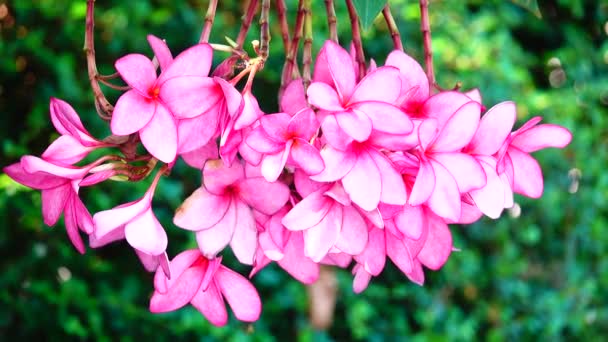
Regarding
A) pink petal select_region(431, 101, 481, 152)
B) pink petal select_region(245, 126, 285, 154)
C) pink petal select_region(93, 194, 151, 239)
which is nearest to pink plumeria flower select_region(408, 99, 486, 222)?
pink petal select_region(431, 101, 481, 152)

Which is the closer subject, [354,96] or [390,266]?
[354,96]

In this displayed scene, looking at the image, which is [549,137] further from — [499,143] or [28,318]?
[28,318]

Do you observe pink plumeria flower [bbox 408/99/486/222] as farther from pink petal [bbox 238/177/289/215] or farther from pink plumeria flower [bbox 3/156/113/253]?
pink plumeria flower [bbox 3/156/113/253]

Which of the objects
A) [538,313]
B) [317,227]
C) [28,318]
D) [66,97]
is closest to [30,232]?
[28,318]

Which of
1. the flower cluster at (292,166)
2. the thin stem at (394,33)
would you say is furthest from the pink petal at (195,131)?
the thin stem at (394,33)

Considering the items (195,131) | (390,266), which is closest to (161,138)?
(195,131)

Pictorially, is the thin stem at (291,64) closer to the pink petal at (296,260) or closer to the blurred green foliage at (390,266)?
the pink petal at (296,260)

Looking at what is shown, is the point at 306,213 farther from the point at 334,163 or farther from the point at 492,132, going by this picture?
the point at 492,132
